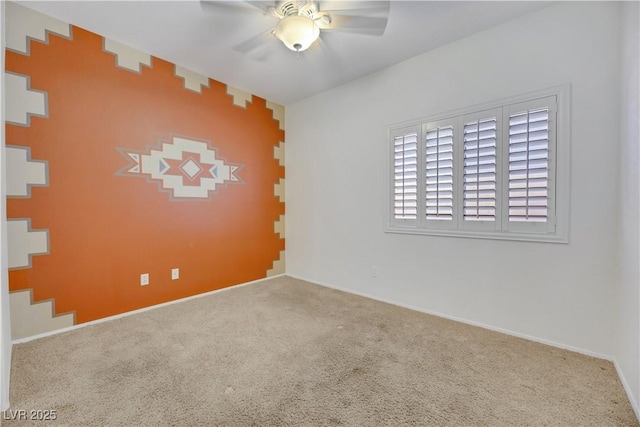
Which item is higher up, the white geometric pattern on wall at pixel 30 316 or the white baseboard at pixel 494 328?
the white geometric pattern on wall at pixel 30 316

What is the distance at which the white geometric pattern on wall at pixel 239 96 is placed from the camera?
11.6 ft

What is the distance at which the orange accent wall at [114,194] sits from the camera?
2.25 m

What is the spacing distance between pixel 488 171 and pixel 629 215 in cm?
91

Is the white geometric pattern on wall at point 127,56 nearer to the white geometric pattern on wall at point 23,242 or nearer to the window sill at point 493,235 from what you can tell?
the white geometric pattern on wall at point 23,242

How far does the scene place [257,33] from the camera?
244cm

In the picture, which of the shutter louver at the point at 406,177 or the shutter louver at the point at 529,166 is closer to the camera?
the shutter louver at the point at 529,166

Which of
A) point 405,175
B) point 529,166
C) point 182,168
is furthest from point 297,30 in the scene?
point 529,166

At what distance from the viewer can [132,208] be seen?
108 inches

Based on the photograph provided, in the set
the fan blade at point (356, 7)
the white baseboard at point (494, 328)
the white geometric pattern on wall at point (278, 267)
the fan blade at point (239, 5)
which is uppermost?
the fan blade at point (239, 5)

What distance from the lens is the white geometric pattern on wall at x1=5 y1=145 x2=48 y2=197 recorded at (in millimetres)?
2066

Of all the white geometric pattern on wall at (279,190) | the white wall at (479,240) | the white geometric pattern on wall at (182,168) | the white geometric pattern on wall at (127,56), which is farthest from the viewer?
the white geometric pattern on wall at (279,190)

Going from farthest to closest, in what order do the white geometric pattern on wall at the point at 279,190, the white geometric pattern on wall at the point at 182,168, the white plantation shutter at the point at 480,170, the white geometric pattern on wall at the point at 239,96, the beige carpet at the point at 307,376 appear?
the white geometric pattern on wall at the point at 279,190 → the white geometric pattern on wall at the point at 239,96 → the white geometric pattern on wall at the point at 182,168 → the white plantation shutter at the point at 480,170 → the beige carpet at the point at 307,376

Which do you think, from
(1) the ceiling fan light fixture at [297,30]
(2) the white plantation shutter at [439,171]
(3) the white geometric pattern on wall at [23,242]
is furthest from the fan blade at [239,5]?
(3) the white geometric pattern on wall at [23,242]

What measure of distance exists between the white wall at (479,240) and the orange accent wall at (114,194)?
4.15 feet
